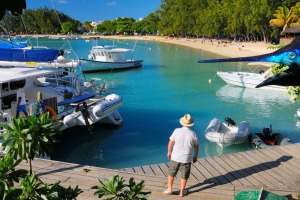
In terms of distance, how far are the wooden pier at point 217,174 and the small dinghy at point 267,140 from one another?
3.13m

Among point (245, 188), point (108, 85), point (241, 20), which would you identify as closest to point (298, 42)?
point (245, 188)

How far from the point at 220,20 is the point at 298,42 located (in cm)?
8816

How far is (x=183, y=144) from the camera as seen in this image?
21.2 ft

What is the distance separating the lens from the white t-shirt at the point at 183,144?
6457 mm

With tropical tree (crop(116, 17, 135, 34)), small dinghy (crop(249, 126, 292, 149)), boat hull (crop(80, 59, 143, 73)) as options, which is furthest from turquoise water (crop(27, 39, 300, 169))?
tropical tree (crop(116, 17, 135, 34))

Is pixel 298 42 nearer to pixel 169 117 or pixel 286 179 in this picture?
pixel 286 179

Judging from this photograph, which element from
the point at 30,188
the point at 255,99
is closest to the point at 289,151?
the point at 30,188

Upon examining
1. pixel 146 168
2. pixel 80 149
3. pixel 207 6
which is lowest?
pixel 80 149

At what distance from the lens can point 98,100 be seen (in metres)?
16.1

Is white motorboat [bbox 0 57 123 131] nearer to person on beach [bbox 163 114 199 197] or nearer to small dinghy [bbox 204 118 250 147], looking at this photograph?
small dinghy [bbox 204 118 250 147]

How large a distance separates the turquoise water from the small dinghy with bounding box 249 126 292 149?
0.52 m

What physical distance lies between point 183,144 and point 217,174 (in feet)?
7.32

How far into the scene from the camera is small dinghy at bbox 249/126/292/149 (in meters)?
13.3

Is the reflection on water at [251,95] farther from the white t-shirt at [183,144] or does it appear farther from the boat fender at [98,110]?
the white t-shirt at [183,144]
